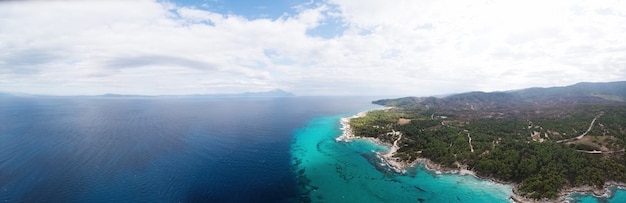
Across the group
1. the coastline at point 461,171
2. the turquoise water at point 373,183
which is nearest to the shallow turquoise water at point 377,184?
the turquoise water at point 373,183

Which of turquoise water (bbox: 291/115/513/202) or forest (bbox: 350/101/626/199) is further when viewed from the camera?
forest (bbox: 350/101/626/199)

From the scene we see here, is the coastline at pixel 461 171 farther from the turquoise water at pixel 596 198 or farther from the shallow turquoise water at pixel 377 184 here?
the shallow turquoise water at pixel 377 184

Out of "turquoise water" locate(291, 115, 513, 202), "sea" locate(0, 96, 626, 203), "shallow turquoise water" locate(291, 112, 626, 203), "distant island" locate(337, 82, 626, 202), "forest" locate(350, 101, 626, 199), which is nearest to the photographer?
"sea" locate(0, 96, 626, 203)

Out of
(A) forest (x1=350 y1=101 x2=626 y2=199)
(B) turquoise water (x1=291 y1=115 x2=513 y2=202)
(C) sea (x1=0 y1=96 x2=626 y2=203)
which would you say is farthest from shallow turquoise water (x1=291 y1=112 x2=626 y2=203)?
(A) forest (x1=350 y1=101 x2=626 y2=199)

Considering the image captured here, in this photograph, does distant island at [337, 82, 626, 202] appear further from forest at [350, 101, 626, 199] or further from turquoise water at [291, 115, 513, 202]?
turquoise water at [291, 115, 513, 202]

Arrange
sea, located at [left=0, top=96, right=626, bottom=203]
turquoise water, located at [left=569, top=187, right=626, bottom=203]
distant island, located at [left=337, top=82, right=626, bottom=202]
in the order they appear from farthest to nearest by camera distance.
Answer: distant island, located at [left=337, top=82, right=626, bottom=202], sea, located at [left=0, top=96, right=626, bottom=203], turquoise water, located at [left=569, top=187, right=626, bottom=203]

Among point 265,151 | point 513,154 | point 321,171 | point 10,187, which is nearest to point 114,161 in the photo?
point 10,187

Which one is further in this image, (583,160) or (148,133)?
(148,133)

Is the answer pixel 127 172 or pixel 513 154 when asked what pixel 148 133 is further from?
pixel 513 154

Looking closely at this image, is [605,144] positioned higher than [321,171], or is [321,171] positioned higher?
[605,144]
